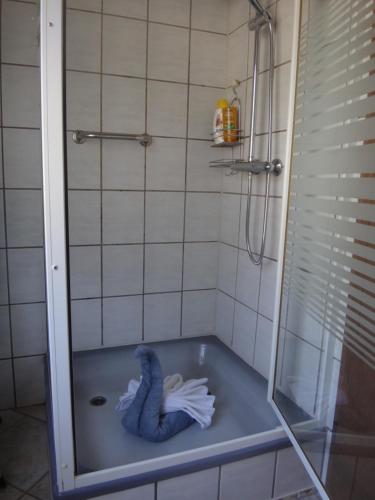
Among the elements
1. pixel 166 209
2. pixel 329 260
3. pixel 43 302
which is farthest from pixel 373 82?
pixel 43 302

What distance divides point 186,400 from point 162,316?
1.77 feet

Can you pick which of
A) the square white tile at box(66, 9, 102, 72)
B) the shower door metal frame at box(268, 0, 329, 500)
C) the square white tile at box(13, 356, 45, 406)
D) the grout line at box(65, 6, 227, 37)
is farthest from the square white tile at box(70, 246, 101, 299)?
the grout line at box(65, 6, 227, 37)

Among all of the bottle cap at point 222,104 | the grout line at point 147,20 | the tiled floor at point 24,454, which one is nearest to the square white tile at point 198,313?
the tiled floor at point 24,454

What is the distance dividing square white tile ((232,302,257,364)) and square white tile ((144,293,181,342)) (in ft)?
1.02

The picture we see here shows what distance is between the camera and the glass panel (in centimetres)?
91

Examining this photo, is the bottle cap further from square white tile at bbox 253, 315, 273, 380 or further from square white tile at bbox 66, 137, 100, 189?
square white tile at bbox 253, 315, 273, 380

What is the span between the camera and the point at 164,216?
1.90 m

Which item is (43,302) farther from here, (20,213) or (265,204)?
(265,204)

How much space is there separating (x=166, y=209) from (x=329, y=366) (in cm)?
104

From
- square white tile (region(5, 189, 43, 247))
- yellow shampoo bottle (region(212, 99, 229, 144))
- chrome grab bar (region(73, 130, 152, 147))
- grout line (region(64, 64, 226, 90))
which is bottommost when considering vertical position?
square white tile (region(5, 189, 43, 247))

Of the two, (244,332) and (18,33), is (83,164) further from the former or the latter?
(244,332)

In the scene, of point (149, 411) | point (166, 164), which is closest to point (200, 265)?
point (166, 164)

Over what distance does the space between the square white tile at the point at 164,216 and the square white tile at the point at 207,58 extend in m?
0.56

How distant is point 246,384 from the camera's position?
1.66 m
